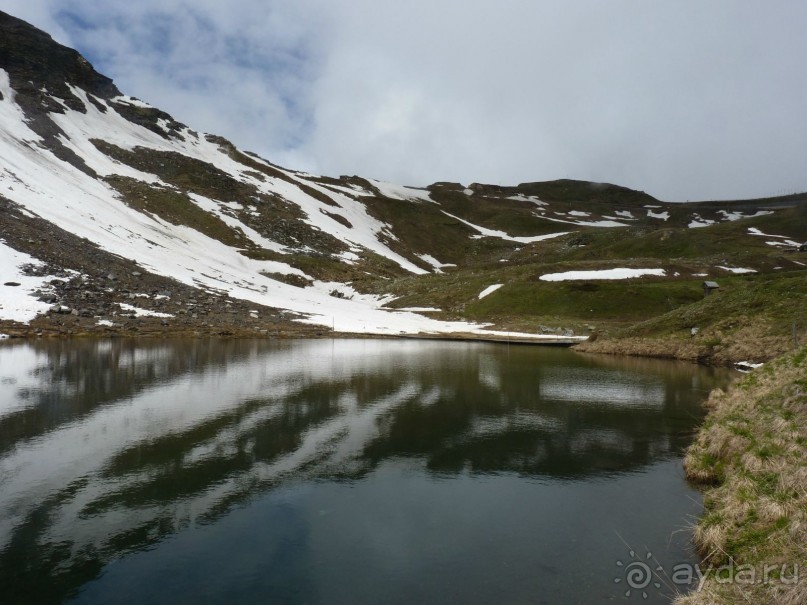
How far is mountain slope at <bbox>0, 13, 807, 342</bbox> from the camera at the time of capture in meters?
61.2

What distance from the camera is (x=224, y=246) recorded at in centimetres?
9775

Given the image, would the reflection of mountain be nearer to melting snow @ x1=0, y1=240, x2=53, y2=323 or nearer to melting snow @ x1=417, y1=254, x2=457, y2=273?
melting snow @ x1=0, y1=240, x2=53, y2=323

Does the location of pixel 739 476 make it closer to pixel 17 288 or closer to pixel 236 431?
pixel 236 431

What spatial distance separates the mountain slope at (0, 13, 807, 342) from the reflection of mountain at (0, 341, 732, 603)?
80.6 feet

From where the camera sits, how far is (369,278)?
102 m

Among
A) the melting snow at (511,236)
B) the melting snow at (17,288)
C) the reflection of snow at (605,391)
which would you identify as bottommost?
the reflection of snow at (605,391)

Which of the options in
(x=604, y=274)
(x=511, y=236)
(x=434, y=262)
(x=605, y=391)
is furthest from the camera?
(x=511, y=236)

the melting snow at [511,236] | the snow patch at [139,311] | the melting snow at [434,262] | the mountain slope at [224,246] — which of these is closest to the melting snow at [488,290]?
the mountain slope at [224,246]

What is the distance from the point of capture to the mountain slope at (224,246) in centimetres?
6125

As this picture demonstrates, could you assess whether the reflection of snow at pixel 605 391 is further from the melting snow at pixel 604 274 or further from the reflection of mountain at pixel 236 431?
the melting snow at pixel 604 274

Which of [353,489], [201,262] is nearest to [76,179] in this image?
[201,262]

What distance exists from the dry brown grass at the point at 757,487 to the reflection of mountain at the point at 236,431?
8.07ft

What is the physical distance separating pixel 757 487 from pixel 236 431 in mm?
17597

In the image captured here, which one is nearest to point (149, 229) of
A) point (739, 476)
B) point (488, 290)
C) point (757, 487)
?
point (488, 290)
